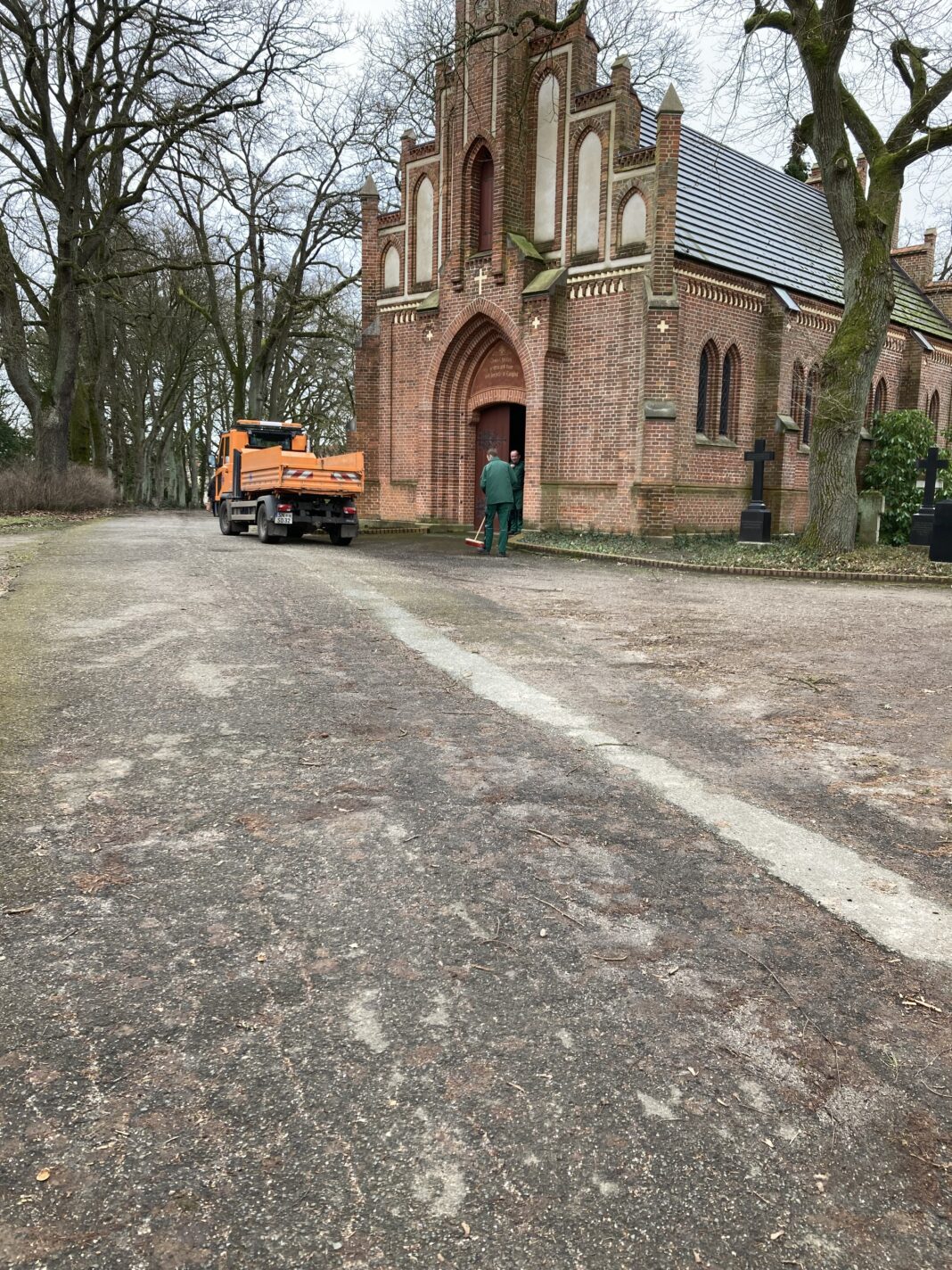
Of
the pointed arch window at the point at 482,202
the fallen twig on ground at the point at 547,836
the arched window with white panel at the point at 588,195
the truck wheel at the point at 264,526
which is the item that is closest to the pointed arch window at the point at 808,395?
the arched window with white panel at the point at 588,195

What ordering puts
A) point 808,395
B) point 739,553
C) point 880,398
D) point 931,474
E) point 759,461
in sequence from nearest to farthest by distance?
point 739,553, point 931,474, point 759,461, point 808,395, point 880,398

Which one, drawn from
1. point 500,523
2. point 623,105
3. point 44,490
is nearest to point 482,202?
point 623,105

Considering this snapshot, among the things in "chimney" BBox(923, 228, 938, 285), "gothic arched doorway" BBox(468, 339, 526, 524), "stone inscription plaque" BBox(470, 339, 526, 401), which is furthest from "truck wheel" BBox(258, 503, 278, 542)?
"chimney" BBox(923, 228, 938, 285)

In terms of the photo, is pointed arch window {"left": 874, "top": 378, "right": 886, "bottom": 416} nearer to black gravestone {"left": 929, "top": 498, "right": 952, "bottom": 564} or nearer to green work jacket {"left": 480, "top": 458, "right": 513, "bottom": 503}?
black gravestone {"left": 929, "top": 498, "right": 952, "bottom": 564}

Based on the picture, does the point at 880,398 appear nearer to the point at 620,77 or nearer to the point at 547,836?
the point at 620,77

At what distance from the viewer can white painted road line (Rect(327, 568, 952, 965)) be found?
9.37ft

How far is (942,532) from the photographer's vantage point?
14.4 metres

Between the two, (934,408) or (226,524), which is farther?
(934,408)

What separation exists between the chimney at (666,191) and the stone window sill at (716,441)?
10.1 feet

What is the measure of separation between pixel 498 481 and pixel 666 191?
6.83m

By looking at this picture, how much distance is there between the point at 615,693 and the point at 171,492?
45183mm

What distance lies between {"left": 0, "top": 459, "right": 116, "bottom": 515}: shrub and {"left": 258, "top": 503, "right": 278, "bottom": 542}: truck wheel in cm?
799

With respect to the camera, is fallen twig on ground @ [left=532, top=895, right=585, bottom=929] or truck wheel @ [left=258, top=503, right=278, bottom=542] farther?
truck wheel @ [left=258, top=503, right=278, bottom=542]

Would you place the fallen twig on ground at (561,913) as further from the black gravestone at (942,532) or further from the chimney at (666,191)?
the chimney at (666,191)
